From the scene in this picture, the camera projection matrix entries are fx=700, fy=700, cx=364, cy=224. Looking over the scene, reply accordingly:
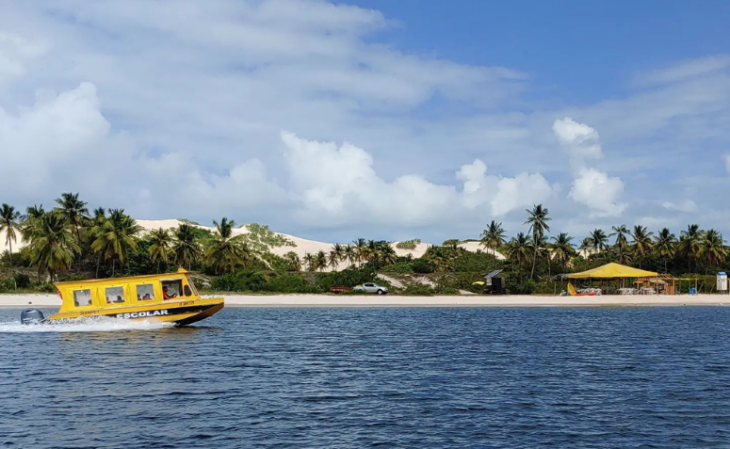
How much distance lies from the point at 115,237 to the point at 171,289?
49431 mm

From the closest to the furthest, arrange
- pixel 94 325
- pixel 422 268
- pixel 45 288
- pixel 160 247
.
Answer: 1. pixel 94 325
2. pixel 45 288
3. pixel 160 247
4. pixel 422 268

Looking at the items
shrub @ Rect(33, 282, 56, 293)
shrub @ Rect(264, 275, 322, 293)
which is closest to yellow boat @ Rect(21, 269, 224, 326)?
shrub @ Rect(33, 282, 56, 293)

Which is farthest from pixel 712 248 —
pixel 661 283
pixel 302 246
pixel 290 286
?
pixel 302 246

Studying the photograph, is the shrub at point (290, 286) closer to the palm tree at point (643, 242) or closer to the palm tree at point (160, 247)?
the palm tree at point (160, 247)

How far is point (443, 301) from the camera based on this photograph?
7888 centimetres

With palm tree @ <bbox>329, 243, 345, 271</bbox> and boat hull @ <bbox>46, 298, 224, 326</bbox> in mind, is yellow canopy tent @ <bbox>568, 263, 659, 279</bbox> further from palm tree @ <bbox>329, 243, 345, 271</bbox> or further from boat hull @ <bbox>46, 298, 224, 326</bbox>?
palm tree @ <bbox>329, 243, 345, 271</bbox>

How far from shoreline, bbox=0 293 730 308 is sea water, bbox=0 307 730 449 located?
109 ft

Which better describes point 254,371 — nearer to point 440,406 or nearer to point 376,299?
point 440,406

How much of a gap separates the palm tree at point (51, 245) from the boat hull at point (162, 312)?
144 ft

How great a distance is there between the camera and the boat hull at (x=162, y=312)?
40406 millimetres

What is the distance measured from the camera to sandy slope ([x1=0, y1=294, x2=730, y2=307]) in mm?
73375

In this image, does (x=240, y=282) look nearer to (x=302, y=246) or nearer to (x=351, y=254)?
(x=351, y=254)

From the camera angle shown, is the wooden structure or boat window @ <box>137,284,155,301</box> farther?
the wooden structure

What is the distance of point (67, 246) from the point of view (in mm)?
85125
